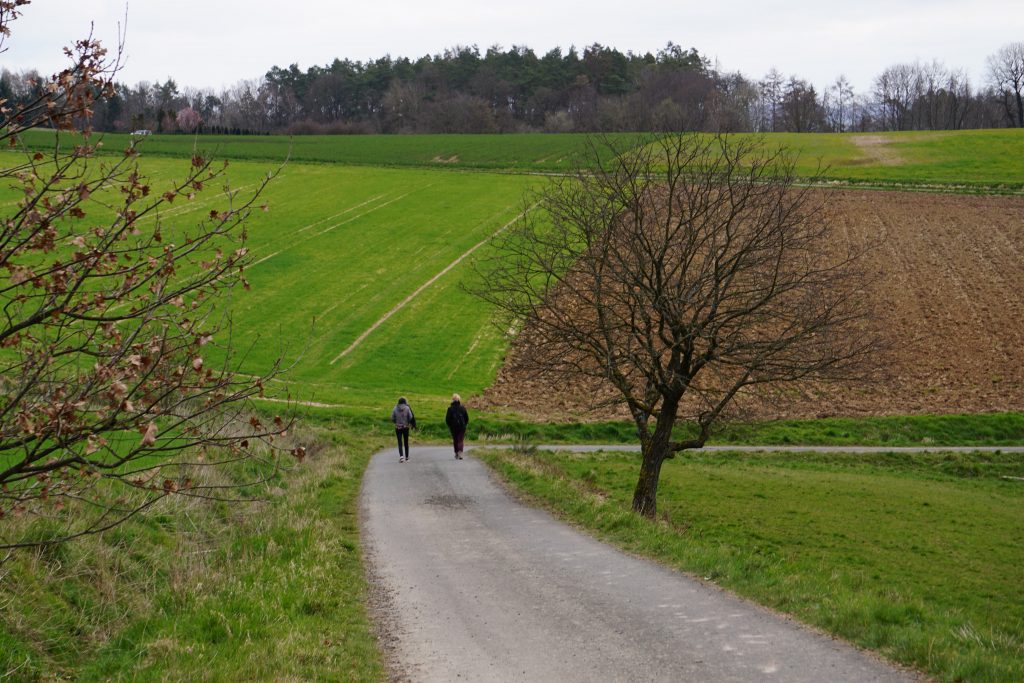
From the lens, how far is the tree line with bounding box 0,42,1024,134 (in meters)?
136

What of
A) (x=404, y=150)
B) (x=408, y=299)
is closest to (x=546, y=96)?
(x=404, y=150)

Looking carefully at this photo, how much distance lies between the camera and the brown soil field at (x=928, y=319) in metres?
36.0

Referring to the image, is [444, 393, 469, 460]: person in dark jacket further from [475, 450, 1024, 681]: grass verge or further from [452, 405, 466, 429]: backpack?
[475, 450, 1024, 681]: grass verge

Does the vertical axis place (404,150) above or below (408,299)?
above

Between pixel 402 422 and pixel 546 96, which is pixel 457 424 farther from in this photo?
pixel 546 96

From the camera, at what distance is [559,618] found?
10367 millimetres

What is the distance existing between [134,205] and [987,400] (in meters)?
35.9

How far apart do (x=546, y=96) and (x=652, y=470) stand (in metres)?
142

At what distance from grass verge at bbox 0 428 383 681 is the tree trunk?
666 cm

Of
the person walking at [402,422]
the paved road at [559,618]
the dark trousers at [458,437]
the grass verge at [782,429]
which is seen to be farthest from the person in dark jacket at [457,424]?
the paved road at [559,618]

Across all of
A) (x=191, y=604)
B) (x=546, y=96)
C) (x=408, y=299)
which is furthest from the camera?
(x=546, y=96)

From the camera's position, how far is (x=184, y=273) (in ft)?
164

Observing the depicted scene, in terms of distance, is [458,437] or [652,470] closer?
[652,470]

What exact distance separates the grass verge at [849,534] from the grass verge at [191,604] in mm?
4705
